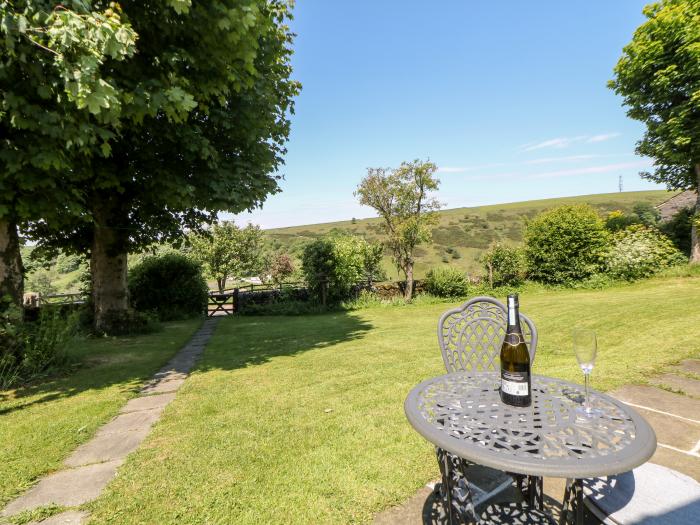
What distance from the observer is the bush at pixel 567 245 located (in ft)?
47.4

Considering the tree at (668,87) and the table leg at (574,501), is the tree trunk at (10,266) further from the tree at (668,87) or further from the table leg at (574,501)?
the tree at (668,87)

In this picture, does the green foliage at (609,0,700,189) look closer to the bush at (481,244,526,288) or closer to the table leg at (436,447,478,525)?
the bush at (481,244,526,288)

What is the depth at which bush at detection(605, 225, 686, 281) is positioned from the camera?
1338 centimetres

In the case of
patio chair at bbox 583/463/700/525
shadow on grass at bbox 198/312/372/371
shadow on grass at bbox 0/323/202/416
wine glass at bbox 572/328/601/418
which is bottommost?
shadow on grass at bbox 198/312/372/371

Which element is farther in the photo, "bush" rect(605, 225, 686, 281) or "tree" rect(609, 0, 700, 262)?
"bush" rect(605, 225, 686, 281)

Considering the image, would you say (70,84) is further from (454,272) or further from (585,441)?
(454,272)

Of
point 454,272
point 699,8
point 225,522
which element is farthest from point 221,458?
point 699,8

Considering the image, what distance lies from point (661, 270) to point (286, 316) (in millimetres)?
14973

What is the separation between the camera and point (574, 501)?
4.69ft

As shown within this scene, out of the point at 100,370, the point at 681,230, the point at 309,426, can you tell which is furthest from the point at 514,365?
the point at 681,230

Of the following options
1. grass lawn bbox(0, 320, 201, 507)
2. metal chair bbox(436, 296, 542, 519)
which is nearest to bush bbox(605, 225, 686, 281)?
metal chair bbox(436, 296, 542, 519)

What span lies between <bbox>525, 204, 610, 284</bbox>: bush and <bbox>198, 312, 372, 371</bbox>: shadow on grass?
9427 mm

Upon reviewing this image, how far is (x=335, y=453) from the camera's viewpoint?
2865 mm

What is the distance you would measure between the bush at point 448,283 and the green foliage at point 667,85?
8.76 m
